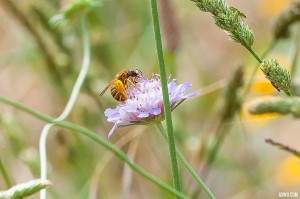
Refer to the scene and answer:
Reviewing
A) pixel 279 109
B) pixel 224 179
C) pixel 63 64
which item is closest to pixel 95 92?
pixel 63 64

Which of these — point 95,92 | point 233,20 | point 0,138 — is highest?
point 0,138

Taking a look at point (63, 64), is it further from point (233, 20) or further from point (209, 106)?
point (233, 20)

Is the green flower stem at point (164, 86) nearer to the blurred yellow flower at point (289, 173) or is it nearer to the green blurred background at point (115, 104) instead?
the green blurred background at point (115, 104)

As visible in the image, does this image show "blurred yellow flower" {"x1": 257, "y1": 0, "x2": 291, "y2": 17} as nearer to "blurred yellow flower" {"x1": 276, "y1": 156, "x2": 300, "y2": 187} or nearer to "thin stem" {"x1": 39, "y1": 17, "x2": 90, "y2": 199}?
"blurred yellow flower" {"x1": 276, "y1": 156, "x2": 300, "y2": 187}

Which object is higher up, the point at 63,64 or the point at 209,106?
the point at 209,106

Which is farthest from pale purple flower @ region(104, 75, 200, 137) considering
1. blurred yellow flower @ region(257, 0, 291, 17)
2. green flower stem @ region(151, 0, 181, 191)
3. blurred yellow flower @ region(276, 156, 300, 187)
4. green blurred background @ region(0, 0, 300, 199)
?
blurred yellow flower @ region(257, 0, 291, 17)

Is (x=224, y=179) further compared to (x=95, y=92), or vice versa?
(x=224, y=179)

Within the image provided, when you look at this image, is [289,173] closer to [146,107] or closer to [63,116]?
[63,116]

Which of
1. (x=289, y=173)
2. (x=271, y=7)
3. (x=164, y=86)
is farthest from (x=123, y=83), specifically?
(x=271, y=7)
